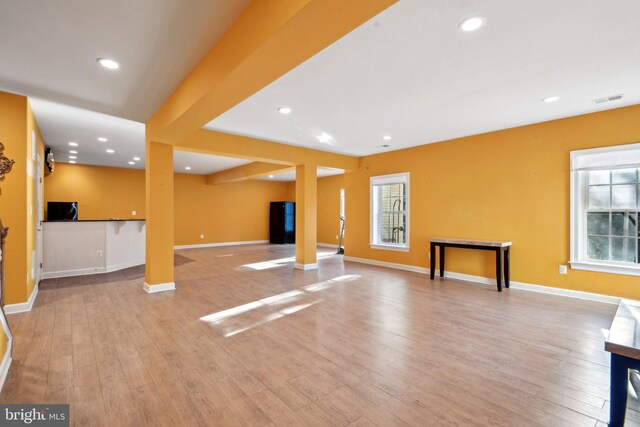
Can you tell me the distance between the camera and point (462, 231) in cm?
525

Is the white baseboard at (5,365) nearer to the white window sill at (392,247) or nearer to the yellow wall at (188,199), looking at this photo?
the white window sill at (392,247)

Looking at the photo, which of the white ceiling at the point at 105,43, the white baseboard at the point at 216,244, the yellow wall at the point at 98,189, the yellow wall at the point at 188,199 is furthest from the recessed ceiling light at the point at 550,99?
the yellow wall at the point at 98,189

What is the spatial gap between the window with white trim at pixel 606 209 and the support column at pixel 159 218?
5.82 m

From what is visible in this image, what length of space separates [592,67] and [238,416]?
13.3 ft

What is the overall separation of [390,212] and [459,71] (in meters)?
4.07

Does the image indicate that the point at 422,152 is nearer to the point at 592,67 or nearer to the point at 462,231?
the point at 462,231

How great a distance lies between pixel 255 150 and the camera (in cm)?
532

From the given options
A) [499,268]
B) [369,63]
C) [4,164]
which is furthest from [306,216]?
[4,164]

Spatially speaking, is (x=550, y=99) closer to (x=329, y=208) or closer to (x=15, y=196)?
(x=15, y=196)

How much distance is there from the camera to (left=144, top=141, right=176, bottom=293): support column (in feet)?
14.0

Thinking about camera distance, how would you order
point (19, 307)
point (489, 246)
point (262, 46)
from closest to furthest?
1. point (262, 46)
2. point (19, 307)
3. point (489, 246)

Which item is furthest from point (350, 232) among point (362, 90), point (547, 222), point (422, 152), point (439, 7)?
point (439, 7)

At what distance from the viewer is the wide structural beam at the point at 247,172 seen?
23.6ft

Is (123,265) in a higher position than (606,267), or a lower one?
lower
